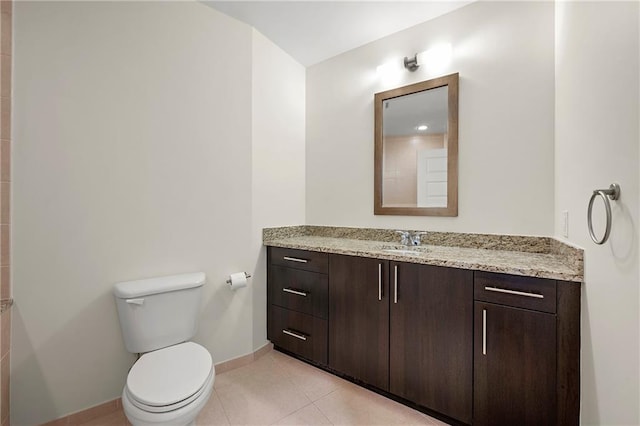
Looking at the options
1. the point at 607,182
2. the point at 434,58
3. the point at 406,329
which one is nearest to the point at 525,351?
the point at 406,329

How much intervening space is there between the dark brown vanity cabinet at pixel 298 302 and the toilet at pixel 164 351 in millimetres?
625

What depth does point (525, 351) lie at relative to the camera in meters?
1.34

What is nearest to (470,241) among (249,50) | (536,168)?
(536,168)

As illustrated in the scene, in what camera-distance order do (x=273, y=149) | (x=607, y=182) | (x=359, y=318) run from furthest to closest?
(x=273, y=149), (x=359, y=318), (x=607, y=182)

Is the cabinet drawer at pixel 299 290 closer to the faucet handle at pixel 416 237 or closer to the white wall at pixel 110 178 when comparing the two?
the white wall at pixel 110 178

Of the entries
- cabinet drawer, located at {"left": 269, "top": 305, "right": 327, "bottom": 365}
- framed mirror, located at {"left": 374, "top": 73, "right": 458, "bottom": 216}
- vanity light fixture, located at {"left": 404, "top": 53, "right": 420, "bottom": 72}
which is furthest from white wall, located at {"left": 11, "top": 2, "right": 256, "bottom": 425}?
vanity light fixture, located at {"left": 404, "top": 53, "right": 420, "bottom": 72}

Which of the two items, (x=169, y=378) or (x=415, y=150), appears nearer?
(x=169, y=378)

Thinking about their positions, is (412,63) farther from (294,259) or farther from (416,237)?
(294,259)

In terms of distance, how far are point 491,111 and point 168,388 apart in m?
2.36

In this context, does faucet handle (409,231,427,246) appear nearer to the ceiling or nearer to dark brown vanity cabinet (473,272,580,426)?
dark brown vanity cabinet (473,272,580,426)

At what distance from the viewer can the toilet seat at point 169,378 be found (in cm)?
120

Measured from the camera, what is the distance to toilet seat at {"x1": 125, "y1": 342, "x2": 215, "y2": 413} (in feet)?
3.93

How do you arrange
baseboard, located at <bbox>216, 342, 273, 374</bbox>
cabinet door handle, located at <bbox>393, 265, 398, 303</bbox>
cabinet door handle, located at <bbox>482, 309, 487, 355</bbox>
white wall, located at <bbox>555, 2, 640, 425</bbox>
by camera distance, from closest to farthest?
white wall, located at <bbox>555, 2, 640, 425</bbox>, cabinet door handle, located at <bbox>482, 309, 487, 355</bbox>, cabinet door handle, located at <bbox>393, 265, 398, 303</bbox>, baseboard, located at <bbox>216, 342, 273, 374</bbox>

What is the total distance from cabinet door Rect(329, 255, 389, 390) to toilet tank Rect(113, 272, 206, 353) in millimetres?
892
